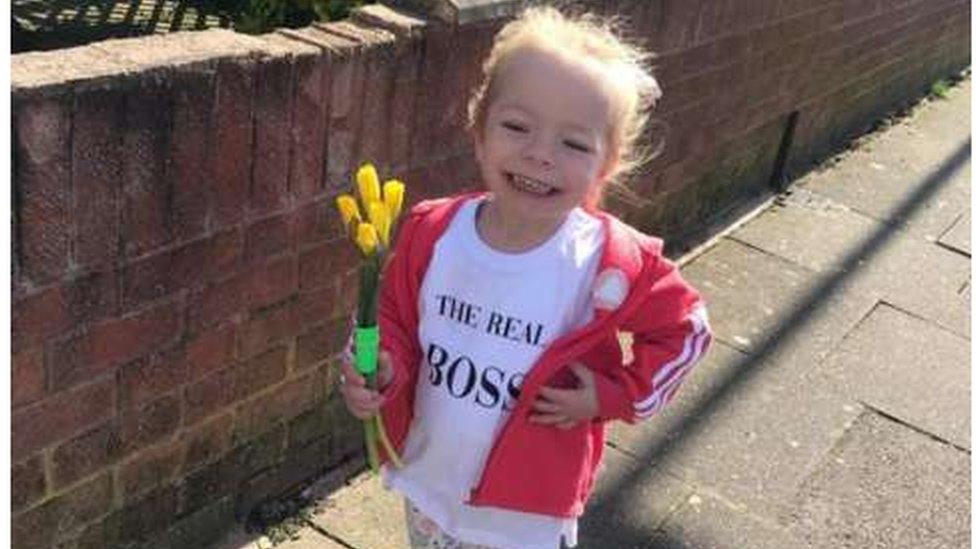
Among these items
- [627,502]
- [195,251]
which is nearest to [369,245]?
[195,251]

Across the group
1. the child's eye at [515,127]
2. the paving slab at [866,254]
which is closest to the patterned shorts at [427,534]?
the child's eye at [515,127]

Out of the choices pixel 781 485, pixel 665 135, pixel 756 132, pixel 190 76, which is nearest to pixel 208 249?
pixel 190 76

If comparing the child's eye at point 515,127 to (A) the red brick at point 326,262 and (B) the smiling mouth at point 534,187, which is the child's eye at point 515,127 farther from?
(A) the red brick at point 326,262

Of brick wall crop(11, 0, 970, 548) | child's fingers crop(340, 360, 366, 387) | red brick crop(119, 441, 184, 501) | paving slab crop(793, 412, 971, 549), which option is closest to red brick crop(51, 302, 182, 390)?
brick wall crop(11, 0, 970, 548)

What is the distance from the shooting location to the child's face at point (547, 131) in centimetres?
202

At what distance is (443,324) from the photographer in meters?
2.20

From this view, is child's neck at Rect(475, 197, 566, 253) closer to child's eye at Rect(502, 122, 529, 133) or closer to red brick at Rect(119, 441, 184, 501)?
child's eye at Rect(502, 122, 529, 133)

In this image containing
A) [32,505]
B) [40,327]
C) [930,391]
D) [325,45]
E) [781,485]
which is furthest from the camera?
[930,391]

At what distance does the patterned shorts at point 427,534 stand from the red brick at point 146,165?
70 centimetres

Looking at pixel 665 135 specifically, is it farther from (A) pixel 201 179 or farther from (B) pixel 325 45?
(A) pixel 201 179

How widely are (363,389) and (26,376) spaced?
67 centimetres

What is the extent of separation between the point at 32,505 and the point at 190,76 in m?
0.87

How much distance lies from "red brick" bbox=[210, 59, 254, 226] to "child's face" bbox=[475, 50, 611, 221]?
67 centimetres

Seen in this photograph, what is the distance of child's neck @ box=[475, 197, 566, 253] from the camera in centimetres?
216
